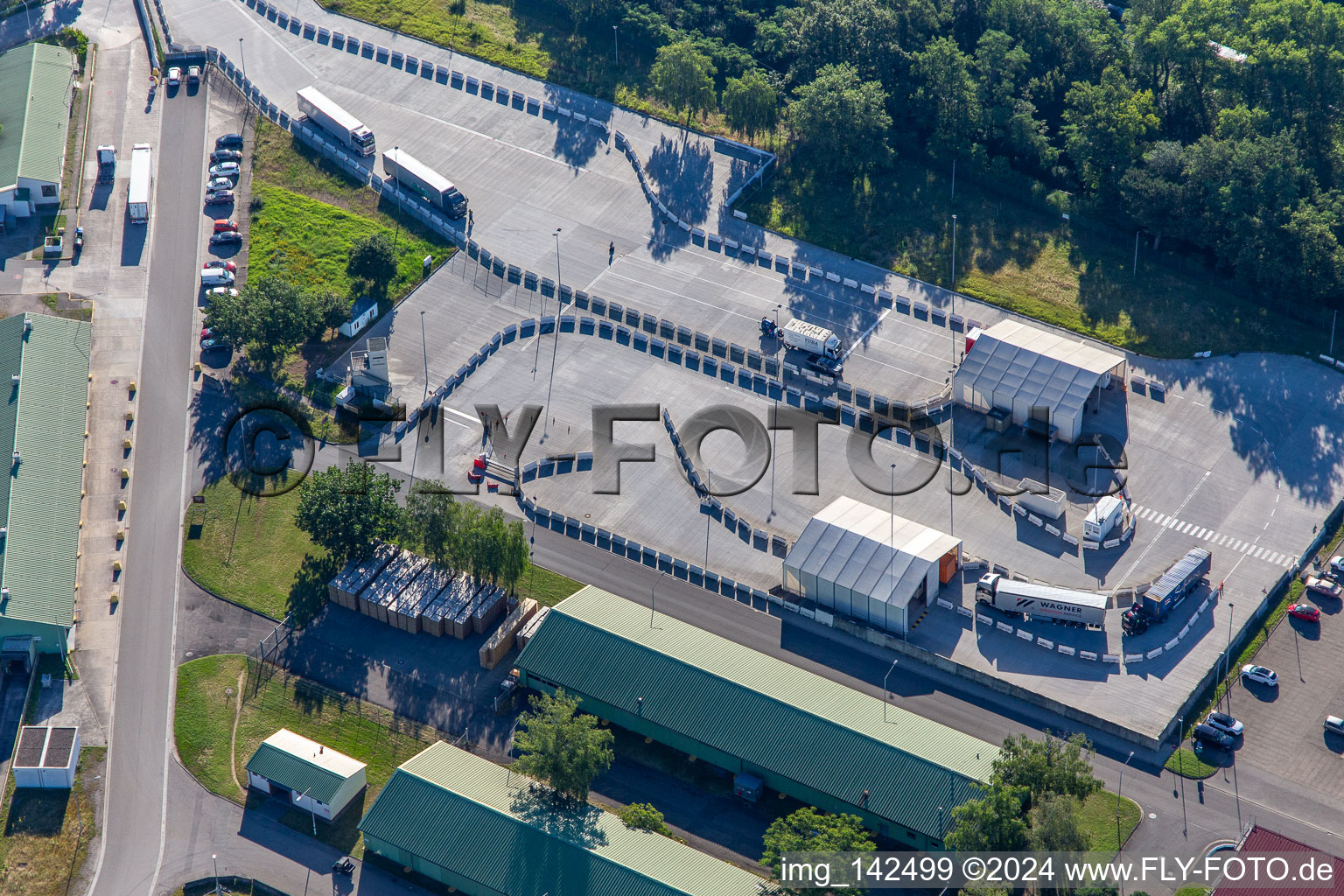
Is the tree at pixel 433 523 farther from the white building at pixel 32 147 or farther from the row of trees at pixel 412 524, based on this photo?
the white building at pixel 32 147

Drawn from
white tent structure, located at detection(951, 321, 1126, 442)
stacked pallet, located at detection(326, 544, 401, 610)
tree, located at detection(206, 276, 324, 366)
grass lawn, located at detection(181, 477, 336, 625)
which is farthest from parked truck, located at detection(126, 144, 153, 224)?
white tent structure, located at detection(951, 321, 1126, 442)

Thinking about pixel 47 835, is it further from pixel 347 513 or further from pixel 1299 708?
pixel 1299 708

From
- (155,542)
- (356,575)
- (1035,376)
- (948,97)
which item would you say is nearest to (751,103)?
(948,97)

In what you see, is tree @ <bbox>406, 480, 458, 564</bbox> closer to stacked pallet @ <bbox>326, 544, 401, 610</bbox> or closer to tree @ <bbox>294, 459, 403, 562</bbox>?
tree @ <bbox>294, 459, 403, 562</bbox>

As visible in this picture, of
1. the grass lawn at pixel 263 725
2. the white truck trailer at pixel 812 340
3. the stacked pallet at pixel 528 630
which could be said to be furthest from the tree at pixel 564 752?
the white truck trailer at pixel 812 340

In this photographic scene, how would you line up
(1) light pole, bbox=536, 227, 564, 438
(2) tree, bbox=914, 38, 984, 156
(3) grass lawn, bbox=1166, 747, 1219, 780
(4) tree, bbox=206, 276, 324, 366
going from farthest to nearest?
(2) tree, bbox=914, 38, 984, 156 < (1) light pole, bbox=536, 227, 564, 438 < (4) tree, bbox=206, 276, 324, 366 < (3) grass lawn, bbox=1166, 747, 1219, 780

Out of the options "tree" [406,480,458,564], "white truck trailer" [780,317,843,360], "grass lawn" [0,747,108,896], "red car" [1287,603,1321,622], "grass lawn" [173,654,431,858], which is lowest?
"grass lawn" [0,747,108,896]
